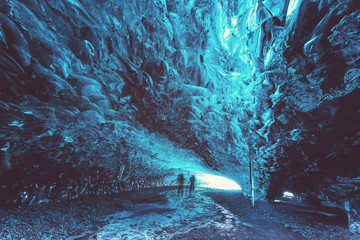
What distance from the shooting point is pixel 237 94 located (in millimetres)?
5074

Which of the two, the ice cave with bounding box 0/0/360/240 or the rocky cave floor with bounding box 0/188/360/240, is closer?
the ice cave with bounding box 0/0/360/240

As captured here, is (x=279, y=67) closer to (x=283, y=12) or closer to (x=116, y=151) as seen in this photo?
(x=283, y=12)

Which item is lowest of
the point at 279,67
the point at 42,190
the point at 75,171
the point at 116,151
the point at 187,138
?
the point at 42,190

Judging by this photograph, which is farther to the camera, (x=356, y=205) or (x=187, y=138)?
(x=187, y=138)

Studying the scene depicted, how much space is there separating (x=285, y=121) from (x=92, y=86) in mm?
6843

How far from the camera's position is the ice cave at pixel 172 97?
2971mm

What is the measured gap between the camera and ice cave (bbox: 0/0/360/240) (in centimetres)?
297

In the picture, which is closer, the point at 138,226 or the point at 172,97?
the point at 138,226

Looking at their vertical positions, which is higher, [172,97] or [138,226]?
[172,97]

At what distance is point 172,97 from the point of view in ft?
17.9

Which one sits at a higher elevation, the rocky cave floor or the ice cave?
the ice cave

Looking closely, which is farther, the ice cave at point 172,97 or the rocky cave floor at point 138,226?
the rocky cave floor at point 138,226

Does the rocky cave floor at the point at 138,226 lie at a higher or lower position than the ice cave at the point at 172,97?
lower

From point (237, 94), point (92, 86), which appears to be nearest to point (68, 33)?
point (92, 86)
